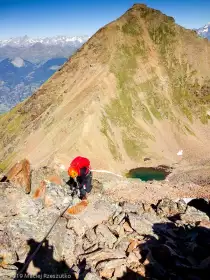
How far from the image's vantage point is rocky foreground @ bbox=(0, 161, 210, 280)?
17.8m

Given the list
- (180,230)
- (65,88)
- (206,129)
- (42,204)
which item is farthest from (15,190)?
(206,129)

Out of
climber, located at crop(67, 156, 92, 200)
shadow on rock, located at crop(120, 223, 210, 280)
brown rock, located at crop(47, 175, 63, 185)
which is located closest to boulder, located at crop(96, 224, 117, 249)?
shadow on rock, located at crop(120, 223, 210, 280)

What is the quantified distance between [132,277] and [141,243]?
11.1 ft

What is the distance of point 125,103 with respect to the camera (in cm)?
11031

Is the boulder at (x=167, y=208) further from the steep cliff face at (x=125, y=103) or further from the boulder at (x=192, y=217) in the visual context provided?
the steep cliff face at (x=125, y=103)

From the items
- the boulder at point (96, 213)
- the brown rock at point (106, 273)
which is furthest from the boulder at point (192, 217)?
the brown rock at point (106, 273)

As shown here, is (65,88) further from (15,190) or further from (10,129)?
(15,190)

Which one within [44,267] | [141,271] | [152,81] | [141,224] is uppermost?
[152,81]

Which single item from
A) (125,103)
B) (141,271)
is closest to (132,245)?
(141,271)

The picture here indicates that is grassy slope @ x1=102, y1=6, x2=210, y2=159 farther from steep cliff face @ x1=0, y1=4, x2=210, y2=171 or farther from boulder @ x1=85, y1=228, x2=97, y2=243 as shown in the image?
boulder @ x1=85, y1=228, x2=97, y2=243

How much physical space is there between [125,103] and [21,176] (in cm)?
8927

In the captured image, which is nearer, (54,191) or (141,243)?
(141,243)

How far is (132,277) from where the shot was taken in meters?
17.7

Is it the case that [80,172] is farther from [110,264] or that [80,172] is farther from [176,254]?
[176,254]
